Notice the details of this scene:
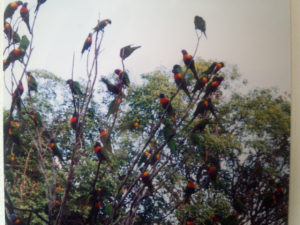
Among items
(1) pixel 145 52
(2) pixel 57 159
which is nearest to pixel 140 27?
(1) pixel 145 52

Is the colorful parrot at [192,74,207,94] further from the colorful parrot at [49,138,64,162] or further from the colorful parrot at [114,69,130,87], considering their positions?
the colorful parrot at [49,138,64,162]

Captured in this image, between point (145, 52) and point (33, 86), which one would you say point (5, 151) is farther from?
point (145, 52)

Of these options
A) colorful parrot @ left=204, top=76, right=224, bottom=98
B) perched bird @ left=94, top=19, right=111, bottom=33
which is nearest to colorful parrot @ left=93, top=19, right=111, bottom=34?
perched bird @ left=94, top=19, right=111, bottom=33

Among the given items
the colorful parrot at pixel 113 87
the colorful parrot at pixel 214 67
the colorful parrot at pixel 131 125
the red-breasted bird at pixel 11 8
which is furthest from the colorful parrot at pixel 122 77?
the red-breasted bird at pixel 11 8

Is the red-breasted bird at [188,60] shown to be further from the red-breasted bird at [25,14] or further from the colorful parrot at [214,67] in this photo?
the red-breasted bird at [25,14]

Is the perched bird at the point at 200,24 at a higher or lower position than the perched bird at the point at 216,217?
higher

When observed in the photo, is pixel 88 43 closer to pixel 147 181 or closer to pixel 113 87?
pixel 113 87

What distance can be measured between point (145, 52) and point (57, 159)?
1.35ft

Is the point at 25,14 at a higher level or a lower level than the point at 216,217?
higher

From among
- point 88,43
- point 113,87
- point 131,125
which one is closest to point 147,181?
point 131,125

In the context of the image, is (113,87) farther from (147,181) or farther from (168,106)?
(147,181)

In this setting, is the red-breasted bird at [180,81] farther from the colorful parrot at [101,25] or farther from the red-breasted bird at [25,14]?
the red-breasted bird at [25,14]

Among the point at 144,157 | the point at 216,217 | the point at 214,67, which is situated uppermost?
the point at 214,67

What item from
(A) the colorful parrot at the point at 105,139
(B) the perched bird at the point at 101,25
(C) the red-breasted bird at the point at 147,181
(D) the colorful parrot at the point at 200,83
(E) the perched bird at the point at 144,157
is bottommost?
(C) the red-breasted bird at the point at 147,181
